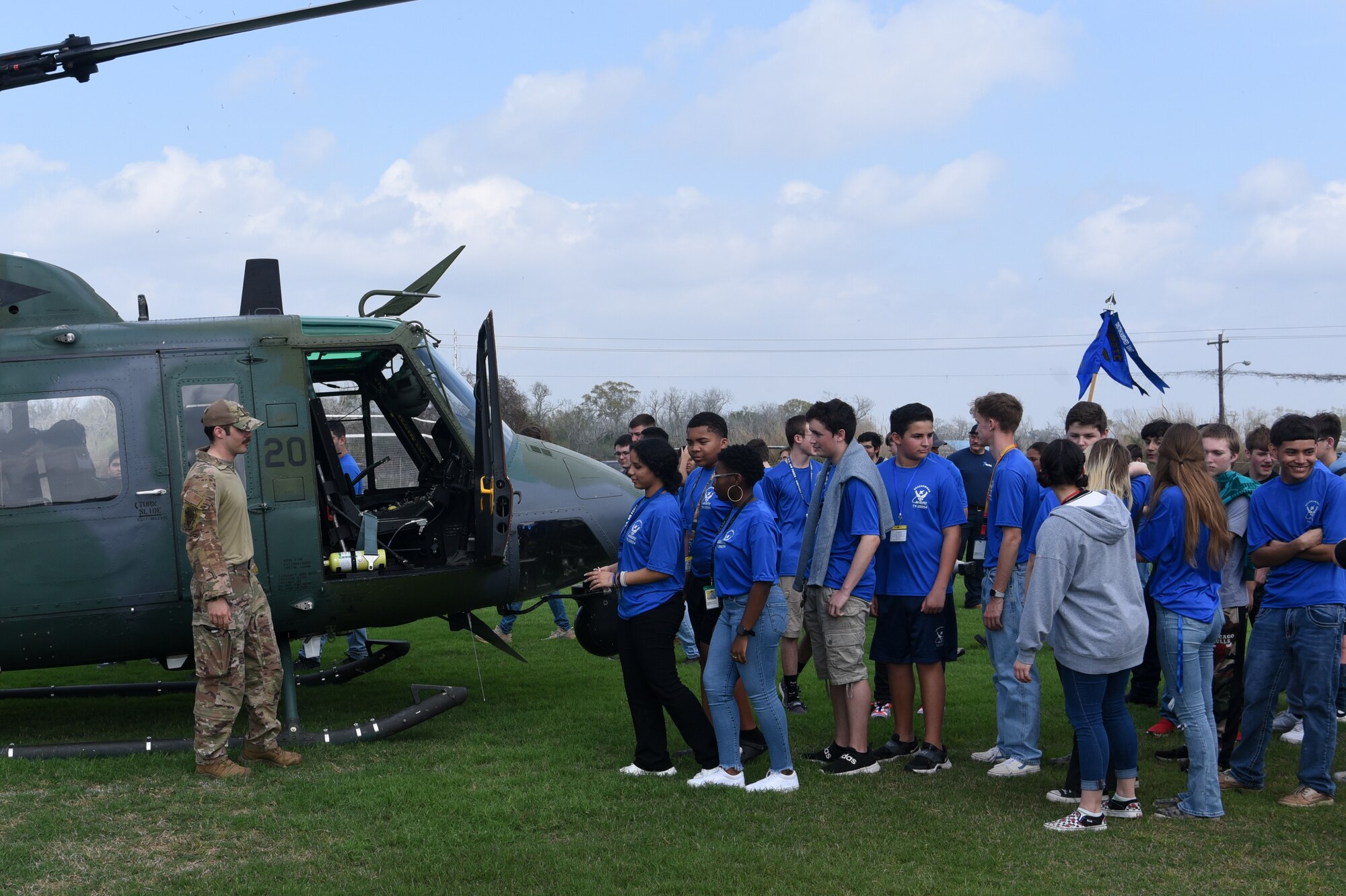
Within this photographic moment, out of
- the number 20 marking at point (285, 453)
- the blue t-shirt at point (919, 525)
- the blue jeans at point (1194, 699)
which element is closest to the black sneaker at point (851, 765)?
the blue t-shirt at point (919, 525)

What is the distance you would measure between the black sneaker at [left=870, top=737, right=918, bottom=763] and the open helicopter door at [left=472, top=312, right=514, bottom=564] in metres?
2.54

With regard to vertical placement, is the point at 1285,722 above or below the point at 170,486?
below

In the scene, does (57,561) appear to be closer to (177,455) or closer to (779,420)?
(177,455)

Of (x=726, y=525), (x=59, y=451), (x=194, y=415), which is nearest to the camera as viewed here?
(x=726, y=525)

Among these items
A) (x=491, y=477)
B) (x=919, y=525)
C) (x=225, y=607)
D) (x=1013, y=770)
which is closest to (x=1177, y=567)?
(x=919, y=525)

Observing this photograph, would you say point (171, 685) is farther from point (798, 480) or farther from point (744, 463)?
point (744, 463)

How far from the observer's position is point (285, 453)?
22.6 ft

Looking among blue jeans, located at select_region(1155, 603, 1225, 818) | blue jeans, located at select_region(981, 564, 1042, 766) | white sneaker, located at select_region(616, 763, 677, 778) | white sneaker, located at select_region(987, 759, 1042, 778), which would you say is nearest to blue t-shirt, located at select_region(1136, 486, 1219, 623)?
blue jeans, located at select_region(1155, 603, 1225, 818)

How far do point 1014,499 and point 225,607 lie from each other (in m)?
4.30

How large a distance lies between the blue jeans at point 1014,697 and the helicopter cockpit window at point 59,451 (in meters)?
5.15

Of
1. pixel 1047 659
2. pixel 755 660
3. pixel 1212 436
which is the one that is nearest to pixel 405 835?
pixel 755 660

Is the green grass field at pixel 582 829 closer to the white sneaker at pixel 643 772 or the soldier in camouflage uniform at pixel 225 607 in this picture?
the white sneaker at pixel 643 772

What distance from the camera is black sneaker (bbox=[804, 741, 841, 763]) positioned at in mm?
6355

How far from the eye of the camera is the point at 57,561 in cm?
666
